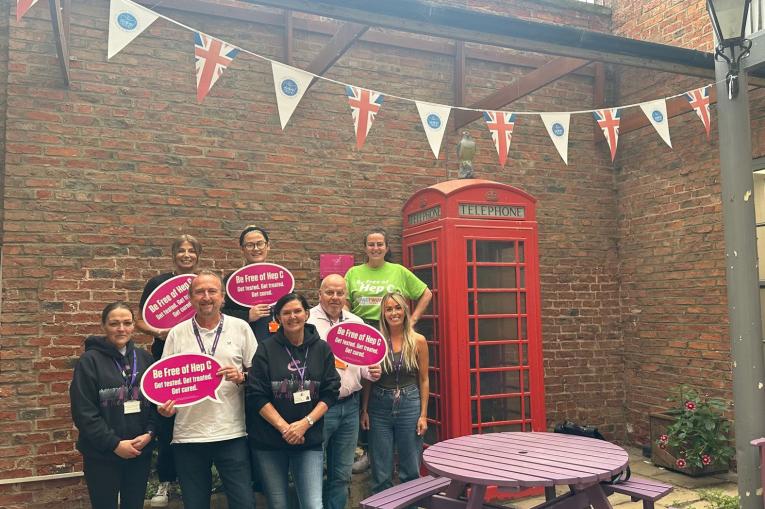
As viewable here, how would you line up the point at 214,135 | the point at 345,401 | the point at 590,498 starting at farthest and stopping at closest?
the point at 214,135, the point at 345,401, the point at 590,498

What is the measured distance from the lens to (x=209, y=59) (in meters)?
3.91

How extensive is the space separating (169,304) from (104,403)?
0.67 meters

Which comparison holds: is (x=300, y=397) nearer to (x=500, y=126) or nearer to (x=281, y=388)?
(x=281, y=388)

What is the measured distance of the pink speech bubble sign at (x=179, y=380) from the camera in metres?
2.96

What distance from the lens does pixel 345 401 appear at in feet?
12.1

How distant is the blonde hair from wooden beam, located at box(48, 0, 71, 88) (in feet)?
9.37

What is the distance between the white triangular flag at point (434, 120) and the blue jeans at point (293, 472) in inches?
96.9

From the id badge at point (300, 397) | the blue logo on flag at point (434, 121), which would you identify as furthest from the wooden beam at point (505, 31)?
the id badge at point (300, 397)

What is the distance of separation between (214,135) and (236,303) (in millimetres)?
1955

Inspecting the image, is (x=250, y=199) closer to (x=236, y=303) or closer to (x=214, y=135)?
(x=214, y=135)

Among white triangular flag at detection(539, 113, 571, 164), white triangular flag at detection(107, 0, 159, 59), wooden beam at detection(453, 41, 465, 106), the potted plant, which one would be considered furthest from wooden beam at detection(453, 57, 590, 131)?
white triangular flag at detection(107, 0, 159, 59)

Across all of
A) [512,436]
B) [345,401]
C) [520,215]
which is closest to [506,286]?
[520,215]

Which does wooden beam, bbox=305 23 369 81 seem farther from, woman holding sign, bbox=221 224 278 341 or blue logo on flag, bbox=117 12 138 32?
woman holding sign, bbox=221 224 278 341

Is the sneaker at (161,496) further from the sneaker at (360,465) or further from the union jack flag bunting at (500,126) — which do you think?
the union jack flag bunting at (500,126)
